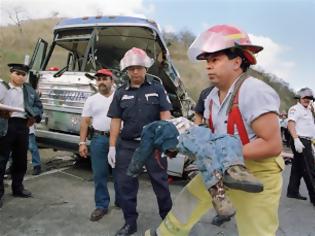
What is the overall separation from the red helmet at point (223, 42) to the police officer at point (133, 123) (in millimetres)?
1719

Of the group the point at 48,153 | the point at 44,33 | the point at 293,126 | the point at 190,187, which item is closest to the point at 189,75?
the point at 44,33

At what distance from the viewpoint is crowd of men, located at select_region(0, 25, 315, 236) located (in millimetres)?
2213

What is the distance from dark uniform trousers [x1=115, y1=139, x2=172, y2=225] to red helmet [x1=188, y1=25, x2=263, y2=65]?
179 cm

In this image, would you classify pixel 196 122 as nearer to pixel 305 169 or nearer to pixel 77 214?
pixel 77 214

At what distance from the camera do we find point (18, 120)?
514cm

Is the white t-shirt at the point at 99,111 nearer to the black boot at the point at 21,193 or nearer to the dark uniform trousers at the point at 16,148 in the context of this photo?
the dark uniform trousers at the point at 16,148

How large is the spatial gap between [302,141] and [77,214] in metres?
3.55

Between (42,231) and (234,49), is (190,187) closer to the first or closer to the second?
(234,49)

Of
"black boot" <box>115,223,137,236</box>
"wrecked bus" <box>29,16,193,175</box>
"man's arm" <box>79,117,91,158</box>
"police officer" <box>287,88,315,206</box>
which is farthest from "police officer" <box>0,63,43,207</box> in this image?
"police officer" <box>287,88,315,206</box>

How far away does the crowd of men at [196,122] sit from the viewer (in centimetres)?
221

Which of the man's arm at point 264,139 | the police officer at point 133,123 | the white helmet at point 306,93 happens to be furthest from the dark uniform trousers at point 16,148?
the white helmet at point 306,93

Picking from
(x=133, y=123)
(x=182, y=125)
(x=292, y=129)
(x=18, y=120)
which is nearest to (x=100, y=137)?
(x=133, y=123)

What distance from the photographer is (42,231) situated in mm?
3994

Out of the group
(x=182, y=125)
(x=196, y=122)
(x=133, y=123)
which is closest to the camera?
(x=182, y=125)
